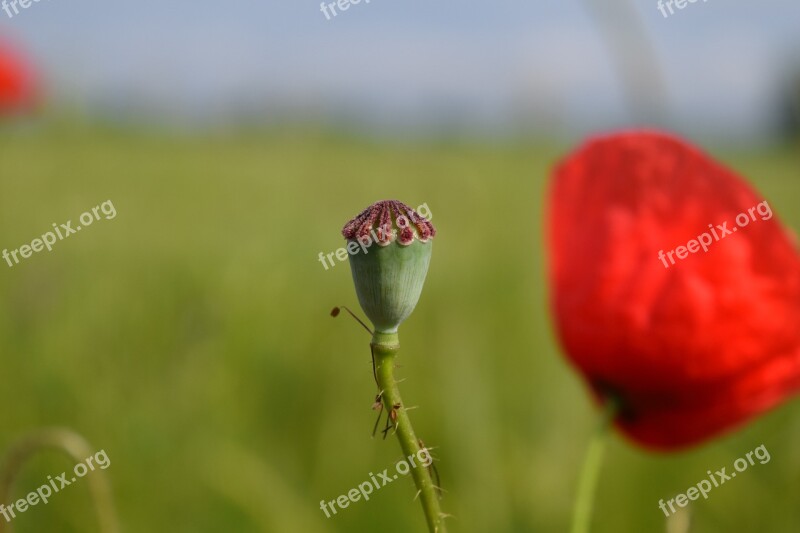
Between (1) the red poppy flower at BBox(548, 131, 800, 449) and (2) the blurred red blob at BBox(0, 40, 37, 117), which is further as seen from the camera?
(2) the blurred red blob at BBox(0, 40, 37, 117)

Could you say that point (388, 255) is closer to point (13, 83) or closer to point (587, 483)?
point (587, 483)

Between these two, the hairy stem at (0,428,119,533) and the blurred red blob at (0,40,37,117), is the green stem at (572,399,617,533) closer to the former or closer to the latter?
the hairy stem at (0,428,119,533)

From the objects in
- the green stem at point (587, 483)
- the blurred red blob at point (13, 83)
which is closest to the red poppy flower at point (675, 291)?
the green stem at point (587, 483)

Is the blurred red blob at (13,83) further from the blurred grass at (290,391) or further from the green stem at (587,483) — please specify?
the green stem at (587,483)

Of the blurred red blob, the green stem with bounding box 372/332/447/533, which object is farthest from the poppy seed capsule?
the blurred red blob

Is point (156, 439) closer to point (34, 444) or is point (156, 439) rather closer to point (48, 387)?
point (48, 387)
